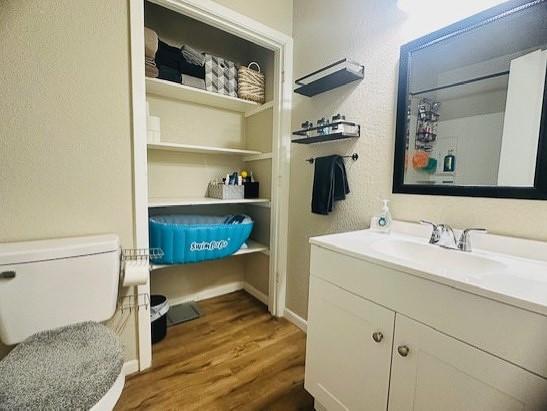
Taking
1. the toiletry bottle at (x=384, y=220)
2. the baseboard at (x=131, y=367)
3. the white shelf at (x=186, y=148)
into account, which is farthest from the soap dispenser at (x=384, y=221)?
the baseboard at (x=131, y=367)

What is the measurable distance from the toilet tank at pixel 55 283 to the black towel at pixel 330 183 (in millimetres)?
1081

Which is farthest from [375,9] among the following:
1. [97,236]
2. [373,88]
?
[97,236]

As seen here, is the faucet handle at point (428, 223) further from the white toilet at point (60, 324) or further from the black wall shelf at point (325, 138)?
the white toilet at point (60, 324)

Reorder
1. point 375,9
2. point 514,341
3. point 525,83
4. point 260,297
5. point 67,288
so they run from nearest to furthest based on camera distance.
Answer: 1. point 514,341
2. point 525,83
3. point 67,288
4. point 375,9
5. point 260,297

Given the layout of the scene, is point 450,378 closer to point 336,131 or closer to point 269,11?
point 336,131

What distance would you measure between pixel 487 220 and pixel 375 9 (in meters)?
1.15

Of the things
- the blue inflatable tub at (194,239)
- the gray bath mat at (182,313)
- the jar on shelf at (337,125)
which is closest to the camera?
the jar on shelf at (337,125)

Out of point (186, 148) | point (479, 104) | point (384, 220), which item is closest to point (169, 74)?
point (186, 148)

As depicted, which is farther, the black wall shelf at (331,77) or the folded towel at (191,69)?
the folded towel at (191,69)

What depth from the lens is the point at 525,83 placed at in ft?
A: 2.91

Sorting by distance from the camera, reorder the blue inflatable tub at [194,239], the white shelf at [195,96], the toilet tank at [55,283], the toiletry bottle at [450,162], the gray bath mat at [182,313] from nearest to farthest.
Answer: the toilet tank at [55,283]
the toiletry bottle at [450,162]
the blue inflatable tub at [194,239]
the white shelf at [195,96]
the gray bath mat at [182,313]

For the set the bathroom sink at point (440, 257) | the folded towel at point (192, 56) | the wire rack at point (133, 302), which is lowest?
the wire rack at point (133, 302)

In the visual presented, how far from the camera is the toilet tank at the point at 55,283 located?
0.94 meters

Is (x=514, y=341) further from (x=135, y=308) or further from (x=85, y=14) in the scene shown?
(x=85, y=14)
